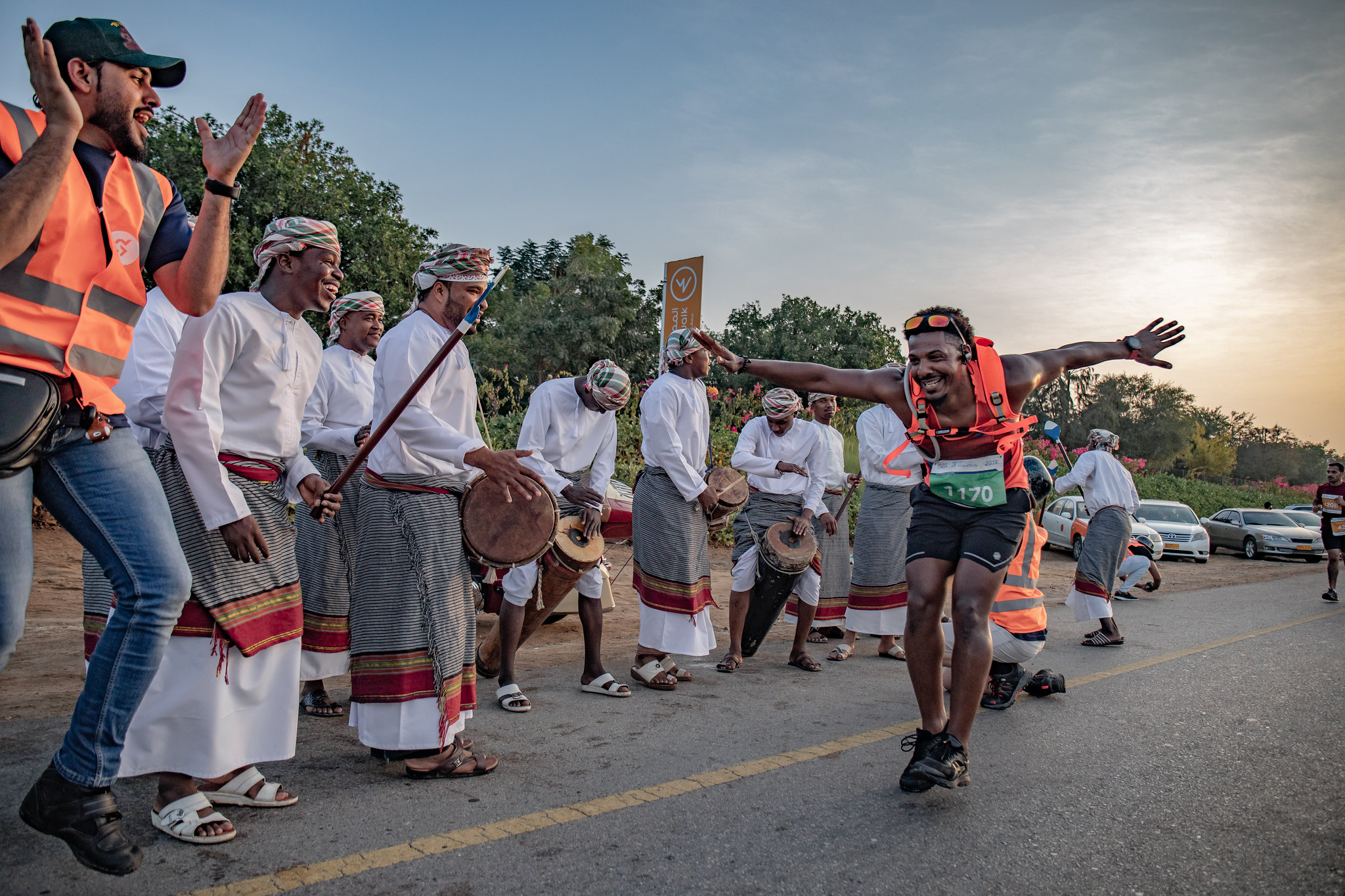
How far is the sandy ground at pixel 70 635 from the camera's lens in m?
5.11

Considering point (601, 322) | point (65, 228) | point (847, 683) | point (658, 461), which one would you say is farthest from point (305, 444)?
point (601, 322)

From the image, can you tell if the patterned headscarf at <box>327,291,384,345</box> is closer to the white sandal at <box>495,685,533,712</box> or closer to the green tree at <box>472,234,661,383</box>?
the white sandal at <box>495,685,533,712</box>

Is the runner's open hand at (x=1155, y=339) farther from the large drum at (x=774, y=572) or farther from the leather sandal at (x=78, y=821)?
the leather sandal at (x=78, y=821)

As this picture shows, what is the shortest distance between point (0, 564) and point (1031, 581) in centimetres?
510

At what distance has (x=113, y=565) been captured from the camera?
9.02 feet

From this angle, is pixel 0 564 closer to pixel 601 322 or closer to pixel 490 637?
pixel 490 637

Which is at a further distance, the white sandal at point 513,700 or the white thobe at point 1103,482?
the white thobe at point 1103,482

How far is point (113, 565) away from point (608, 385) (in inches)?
137

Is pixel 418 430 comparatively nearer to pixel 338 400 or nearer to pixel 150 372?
pixel 150 372

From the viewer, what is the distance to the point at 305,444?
5148mm

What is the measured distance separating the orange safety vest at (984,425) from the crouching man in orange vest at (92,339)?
10.0 feet

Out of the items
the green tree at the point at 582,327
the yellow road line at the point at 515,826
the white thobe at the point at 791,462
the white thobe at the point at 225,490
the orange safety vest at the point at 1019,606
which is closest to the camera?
the yellow road line at the point at 515,826

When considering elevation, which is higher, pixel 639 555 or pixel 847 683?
pixel 639 555

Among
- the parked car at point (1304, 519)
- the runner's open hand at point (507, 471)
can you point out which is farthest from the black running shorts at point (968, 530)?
the parked car at point (1304, 519)
